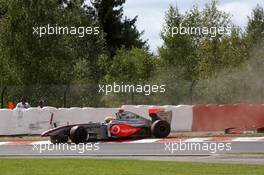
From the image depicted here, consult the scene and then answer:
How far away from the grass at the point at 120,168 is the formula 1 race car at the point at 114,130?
5922mm

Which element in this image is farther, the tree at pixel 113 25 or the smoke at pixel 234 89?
the tree at pixel 113 25

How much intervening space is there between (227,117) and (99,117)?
15.5 feet

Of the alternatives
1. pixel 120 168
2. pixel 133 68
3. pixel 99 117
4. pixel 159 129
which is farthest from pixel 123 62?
pixel 120 168

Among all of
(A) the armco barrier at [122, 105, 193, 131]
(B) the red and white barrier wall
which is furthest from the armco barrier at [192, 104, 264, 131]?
(A) the armco barrier at [122, 105, 193, 131]

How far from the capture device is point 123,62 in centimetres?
5241

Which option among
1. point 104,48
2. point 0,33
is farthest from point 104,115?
point 104,48

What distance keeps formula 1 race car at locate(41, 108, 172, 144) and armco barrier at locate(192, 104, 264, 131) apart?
321cm

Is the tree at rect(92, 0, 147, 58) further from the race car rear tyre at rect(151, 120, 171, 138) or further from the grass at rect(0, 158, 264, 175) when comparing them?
the grass at rect(0, 158, 264, 175)

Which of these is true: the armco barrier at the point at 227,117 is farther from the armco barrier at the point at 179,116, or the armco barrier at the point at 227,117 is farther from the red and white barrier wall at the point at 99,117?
the armco barrier at the point at 179,116

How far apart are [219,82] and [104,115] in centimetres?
1066

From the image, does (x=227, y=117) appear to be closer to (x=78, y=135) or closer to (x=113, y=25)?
(x=78, y=135)

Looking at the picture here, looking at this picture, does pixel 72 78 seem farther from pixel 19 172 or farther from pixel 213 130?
pixel 19 172

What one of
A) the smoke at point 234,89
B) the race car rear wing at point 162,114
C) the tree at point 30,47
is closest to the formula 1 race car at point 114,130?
the race car rear wing at point 162,114

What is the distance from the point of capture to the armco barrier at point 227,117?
26.0m
